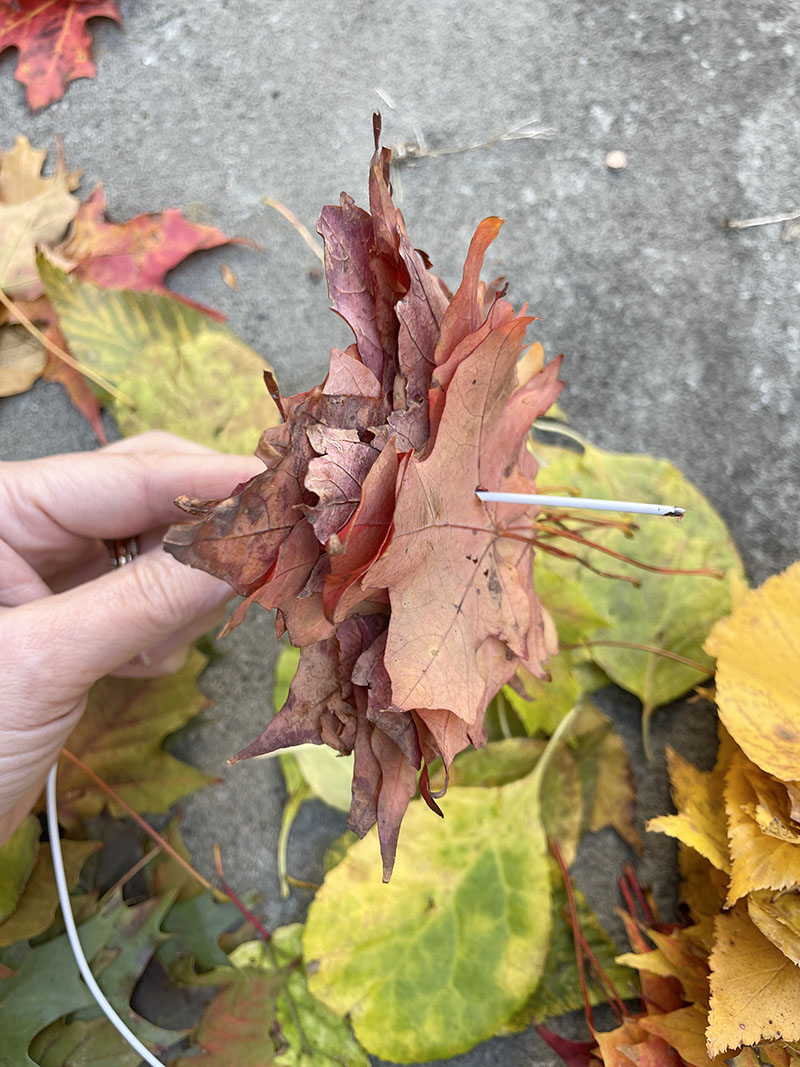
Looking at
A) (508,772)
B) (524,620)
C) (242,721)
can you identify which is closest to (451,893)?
(508,772)

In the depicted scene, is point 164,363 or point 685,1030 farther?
point 164,363

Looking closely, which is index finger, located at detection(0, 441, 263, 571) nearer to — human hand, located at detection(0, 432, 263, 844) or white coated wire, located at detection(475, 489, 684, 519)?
human hand, located at detection(0, 432, 263, 844)

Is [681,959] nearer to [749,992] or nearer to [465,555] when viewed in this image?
[749,992]

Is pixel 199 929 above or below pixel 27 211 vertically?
below

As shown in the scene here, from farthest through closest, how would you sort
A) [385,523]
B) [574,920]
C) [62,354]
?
[62,354], [574,920], [385,523]

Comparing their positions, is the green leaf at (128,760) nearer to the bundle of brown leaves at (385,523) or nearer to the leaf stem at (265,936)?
the leaf stem at (265,936)

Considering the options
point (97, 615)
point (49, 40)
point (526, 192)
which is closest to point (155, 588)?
point (97, 615)

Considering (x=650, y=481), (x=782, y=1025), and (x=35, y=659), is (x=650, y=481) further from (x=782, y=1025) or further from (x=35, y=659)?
(x=35, y=659)
